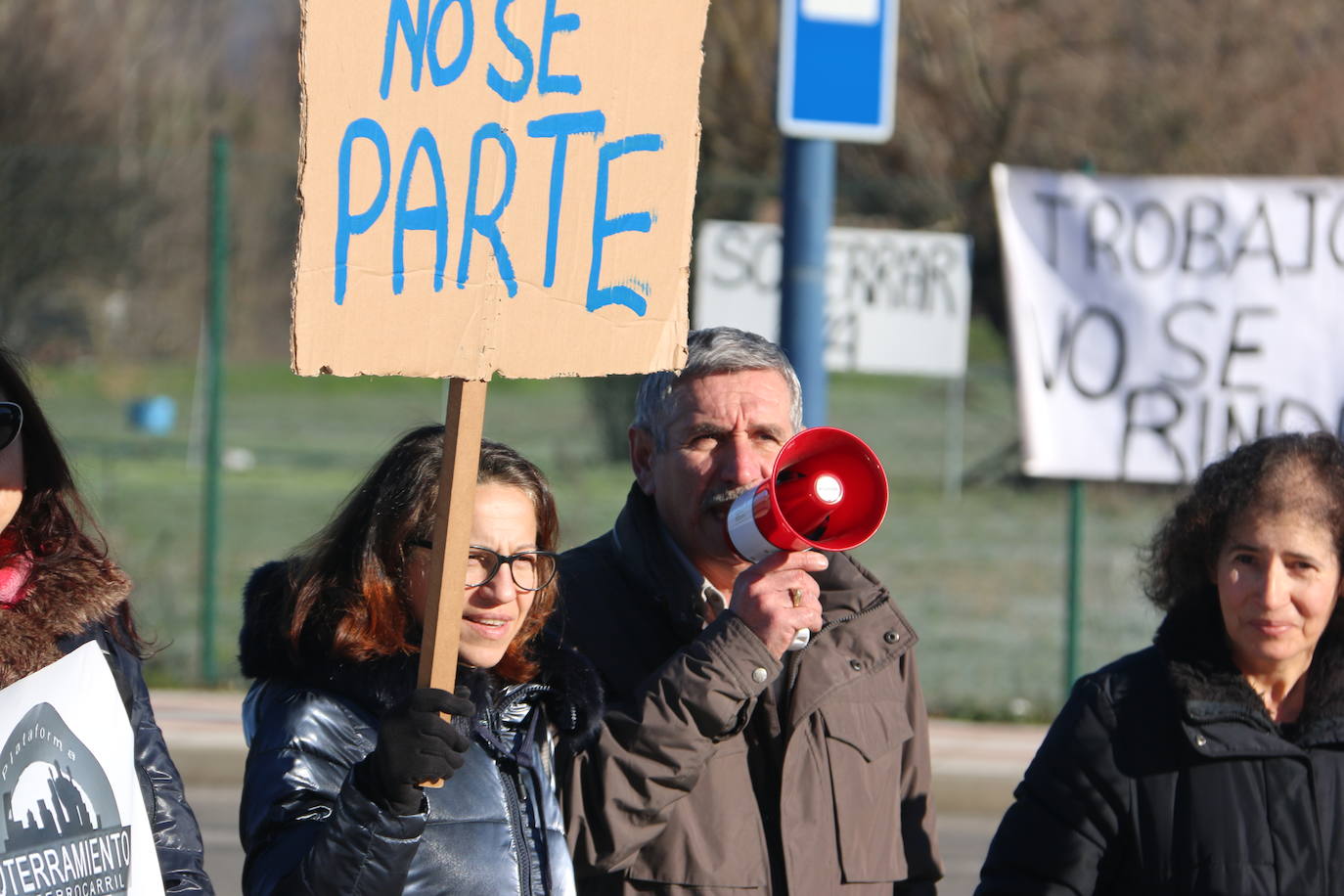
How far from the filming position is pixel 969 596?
36.6 ft

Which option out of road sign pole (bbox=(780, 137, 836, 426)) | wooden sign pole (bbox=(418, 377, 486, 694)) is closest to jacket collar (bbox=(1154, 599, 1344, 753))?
Result: wooden sign pole (bbox=(418, 377, 486, 694))

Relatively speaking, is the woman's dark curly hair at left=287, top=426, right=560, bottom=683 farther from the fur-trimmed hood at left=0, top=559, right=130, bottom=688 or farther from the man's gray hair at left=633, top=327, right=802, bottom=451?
the man's gray hair at left=633, top=327, right=802, bottom=451

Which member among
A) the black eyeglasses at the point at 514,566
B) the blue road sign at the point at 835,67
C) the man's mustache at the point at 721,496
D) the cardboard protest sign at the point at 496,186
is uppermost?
the blue road sign at the point at 835,67

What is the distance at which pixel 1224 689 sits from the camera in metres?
2.63

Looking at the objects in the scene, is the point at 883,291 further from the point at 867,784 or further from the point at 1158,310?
the point at 867,784

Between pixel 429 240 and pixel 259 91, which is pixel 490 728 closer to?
pixel 429 240

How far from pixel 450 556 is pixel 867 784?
858 millimetres

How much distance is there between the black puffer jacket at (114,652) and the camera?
216 centimetres

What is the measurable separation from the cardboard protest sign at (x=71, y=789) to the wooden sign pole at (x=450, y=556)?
36 centimetres

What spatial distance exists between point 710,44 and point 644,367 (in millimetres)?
11871

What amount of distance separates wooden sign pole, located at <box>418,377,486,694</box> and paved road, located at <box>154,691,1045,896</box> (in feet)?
12.8

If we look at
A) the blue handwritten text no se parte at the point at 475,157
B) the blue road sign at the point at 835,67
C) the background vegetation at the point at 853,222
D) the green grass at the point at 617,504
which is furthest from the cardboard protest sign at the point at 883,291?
the blue handwritten text no se parte at the point at 475,157

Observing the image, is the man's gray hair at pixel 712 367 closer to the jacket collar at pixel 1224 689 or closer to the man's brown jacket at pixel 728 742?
the man's brown jacket at pixel 728 742

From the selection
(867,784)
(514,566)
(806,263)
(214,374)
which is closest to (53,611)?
(514,566)
